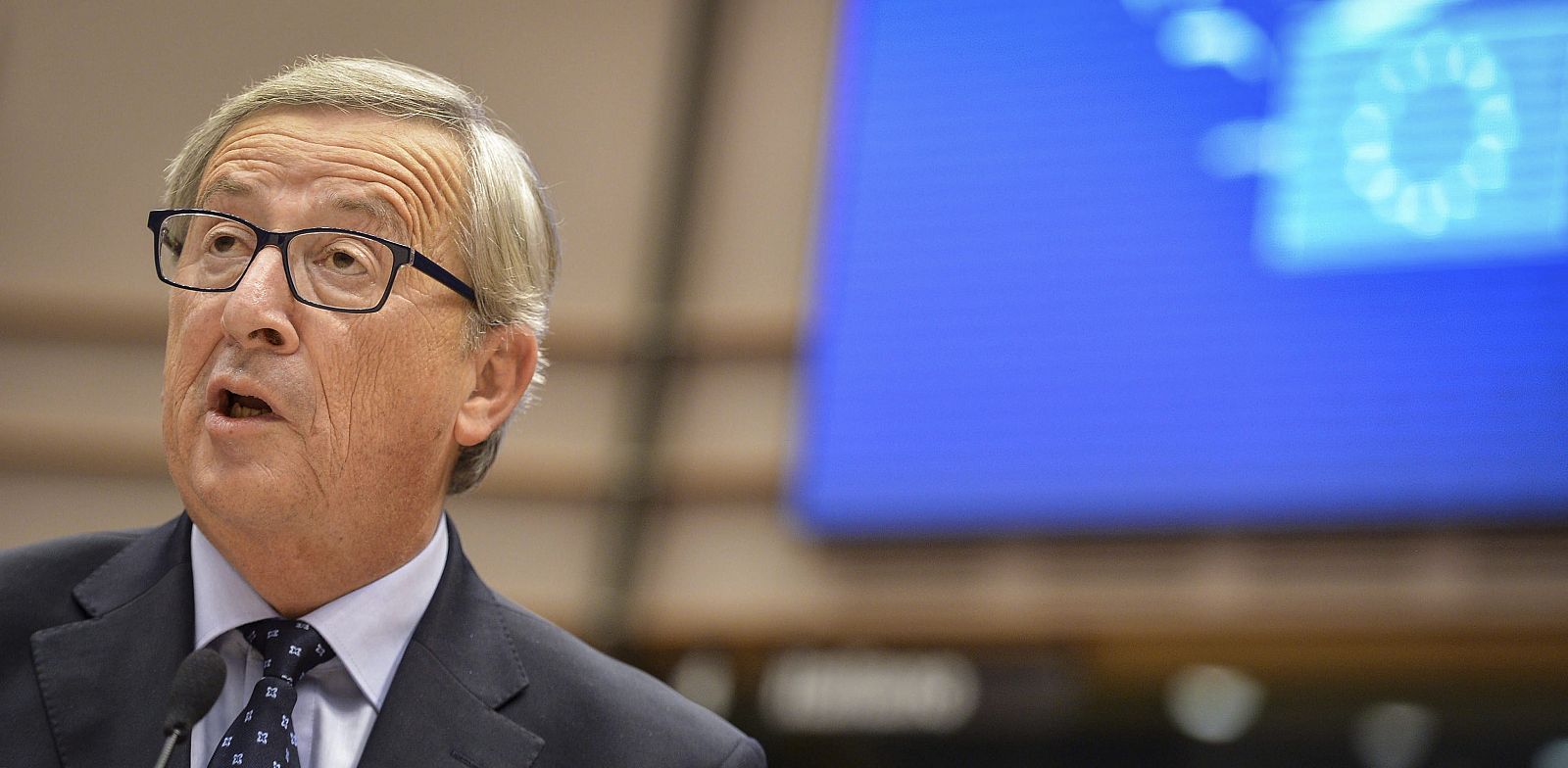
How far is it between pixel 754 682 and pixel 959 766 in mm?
781

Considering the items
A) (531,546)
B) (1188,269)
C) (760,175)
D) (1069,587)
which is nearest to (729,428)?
(531,546)

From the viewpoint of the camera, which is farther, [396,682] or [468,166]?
[468,166]

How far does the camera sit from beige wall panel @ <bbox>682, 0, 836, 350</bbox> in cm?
570

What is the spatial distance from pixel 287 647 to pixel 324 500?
0.15 meters

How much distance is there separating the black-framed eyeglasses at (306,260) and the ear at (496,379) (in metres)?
0.16

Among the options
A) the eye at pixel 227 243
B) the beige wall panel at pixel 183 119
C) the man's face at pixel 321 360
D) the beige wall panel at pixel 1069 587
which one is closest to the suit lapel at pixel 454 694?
the man's face at pixel 321 360

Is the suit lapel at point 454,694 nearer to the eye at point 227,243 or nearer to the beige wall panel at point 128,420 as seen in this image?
the eye at point 227,243

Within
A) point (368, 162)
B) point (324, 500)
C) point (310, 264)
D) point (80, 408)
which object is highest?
point (368, 162)

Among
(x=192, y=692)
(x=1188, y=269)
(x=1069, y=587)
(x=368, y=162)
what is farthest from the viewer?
(x=1069, y=587)

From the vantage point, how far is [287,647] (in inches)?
60.4

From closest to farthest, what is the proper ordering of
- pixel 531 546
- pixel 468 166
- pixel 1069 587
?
pixel 468 166
pixel 1069 587
pixel 531 546

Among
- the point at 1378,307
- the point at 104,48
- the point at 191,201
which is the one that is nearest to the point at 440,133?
the point at 191,201

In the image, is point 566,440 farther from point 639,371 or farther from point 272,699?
point 272,699

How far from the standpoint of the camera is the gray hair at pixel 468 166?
5.58 feet
